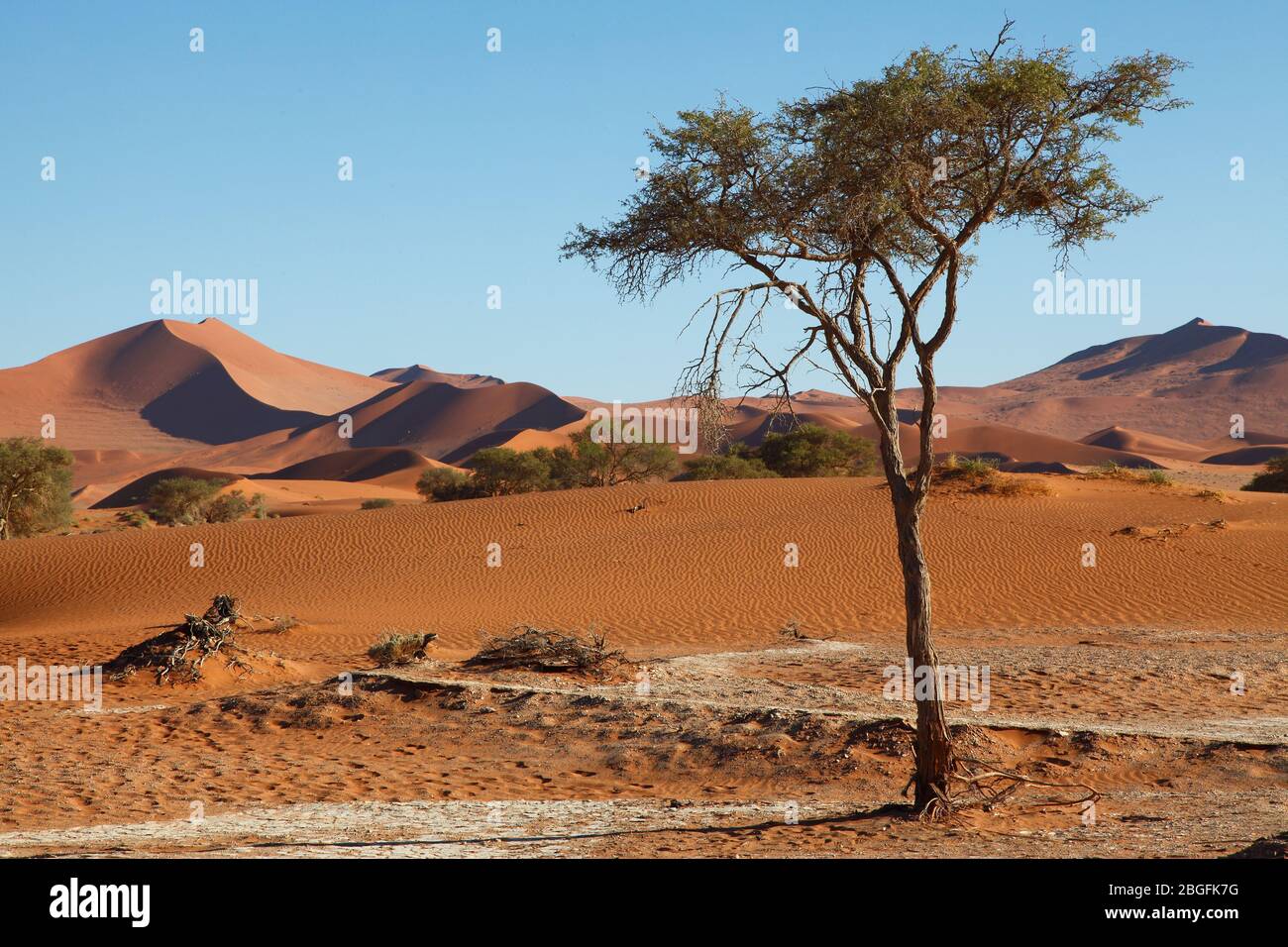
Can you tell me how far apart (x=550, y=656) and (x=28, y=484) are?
26491mm

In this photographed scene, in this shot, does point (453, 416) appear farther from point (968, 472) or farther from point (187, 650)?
point (187, 650)

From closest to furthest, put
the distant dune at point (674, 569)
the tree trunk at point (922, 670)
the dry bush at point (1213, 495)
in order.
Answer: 1. the tree trunk at point (922, 670)
2. the distant dune at point (674, 569)
3. the dry bush at point (1213, 495)

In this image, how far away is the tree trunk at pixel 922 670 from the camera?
7176mm

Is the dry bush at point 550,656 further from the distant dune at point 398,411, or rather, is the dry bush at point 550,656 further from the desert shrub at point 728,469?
the distant dune at point 398,411

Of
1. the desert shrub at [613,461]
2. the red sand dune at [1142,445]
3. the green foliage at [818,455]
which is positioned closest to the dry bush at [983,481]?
the green foliage at [818,455]

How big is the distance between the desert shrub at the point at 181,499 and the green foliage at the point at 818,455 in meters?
24.2

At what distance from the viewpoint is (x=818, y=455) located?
4441 centimetres

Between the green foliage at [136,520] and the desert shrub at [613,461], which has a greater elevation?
the desert shrub at [613,461]

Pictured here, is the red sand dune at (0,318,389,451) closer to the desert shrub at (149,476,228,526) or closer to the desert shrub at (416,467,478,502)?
the desert shrub at (149,476,228,526)

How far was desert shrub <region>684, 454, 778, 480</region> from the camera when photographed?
140 ft

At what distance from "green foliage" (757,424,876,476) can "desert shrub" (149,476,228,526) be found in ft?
79.5

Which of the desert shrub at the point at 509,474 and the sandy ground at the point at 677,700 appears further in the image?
the desert shrub at the point at 509,474

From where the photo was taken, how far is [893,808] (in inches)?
287

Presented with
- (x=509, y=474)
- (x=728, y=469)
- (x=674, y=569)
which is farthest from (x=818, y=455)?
(x=674, y=569)
